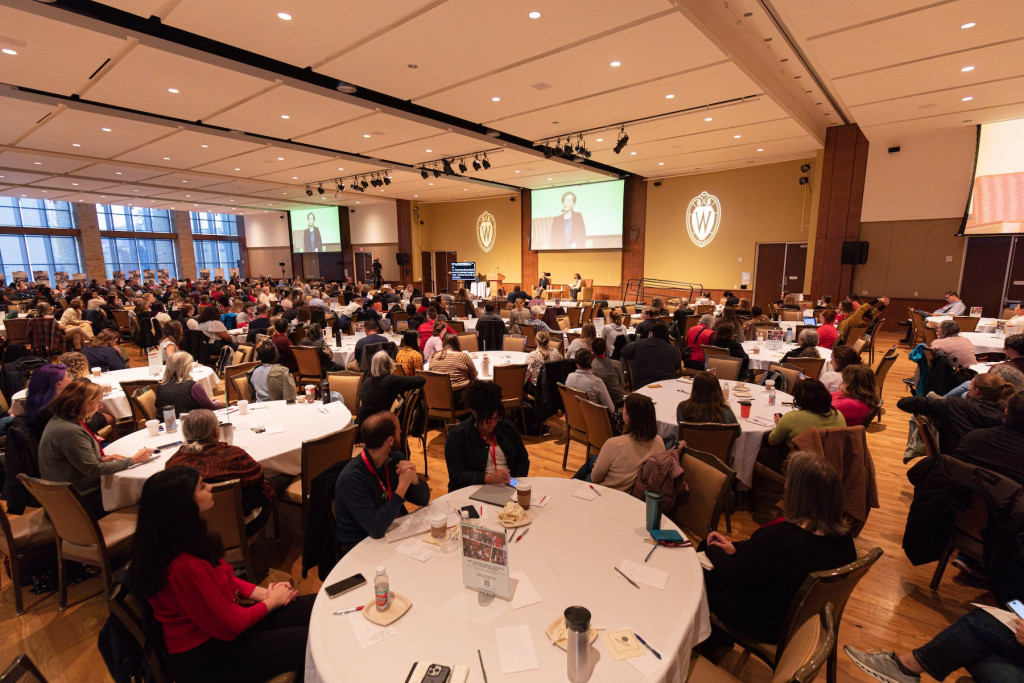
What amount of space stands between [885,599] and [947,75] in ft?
25.5

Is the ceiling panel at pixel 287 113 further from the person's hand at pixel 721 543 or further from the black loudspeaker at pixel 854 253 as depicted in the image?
the black loudspeaker at pixel 854 253

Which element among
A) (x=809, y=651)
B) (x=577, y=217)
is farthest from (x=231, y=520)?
(x=577, y=217)

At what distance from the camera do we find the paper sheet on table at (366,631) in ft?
5.15

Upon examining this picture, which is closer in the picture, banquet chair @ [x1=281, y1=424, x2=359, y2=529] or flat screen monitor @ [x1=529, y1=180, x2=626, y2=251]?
banquet chair @ [x1=281, y1=424, x2=359, y2=529]

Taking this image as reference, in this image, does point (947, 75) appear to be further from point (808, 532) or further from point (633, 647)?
point (633, 647)

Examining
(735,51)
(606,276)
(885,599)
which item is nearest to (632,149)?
(735,51)

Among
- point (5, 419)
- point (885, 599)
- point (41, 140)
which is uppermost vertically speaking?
point (41, 140)

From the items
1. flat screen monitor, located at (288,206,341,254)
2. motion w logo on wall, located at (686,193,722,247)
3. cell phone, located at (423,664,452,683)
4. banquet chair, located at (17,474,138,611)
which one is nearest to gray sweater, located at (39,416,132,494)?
banquet chair, located at (17,474,138,611)

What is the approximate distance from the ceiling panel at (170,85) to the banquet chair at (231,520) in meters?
5.53

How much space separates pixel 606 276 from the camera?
16688 mm

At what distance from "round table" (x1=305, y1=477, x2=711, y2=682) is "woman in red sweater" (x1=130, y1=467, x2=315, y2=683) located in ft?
1.09

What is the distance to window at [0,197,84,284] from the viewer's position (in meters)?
19.9

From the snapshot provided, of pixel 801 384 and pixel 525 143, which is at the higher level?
pixel 525 143

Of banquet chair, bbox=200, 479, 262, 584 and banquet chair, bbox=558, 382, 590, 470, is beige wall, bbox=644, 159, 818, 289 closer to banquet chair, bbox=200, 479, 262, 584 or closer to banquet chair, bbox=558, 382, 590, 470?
banquet chair, bbox=558, 382, 590, 470
